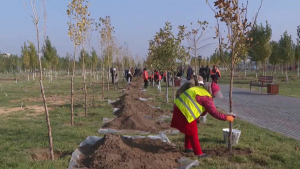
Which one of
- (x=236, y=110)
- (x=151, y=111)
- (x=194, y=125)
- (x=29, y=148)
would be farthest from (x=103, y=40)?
(x=194, y=125)

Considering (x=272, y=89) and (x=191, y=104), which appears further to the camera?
(x=272, y=89)

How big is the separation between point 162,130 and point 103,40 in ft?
33.6

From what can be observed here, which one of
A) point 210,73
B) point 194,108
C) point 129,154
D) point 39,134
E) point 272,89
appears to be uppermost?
point 210,73

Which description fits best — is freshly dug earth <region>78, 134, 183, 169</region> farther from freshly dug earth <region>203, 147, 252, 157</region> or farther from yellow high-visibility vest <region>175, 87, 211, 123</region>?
yellow high-visibility vest <region>175, 87, 211, 123</region>

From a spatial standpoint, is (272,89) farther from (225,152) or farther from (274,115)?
(225,152)

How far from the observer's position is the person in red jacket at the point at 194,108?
17.4 ft

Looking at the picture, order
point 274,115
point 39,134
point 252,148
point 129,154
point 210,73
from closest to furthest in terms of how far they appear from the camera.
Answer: point 129,154, point 252,148, point 39,134, point 274,115, point 210,73

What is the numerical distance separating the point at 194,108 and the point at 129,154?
1423 millimetres

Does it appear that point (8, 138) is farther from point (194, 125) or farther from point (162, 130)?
point (194, 125)

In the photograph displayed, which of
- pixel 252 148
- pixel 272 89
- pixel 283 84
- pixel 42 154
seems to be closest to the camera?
pixel 42 154

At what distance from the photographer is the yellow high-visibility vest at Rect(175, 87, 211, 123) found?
17.6 feet

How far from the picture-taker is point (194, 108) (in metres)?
5.38

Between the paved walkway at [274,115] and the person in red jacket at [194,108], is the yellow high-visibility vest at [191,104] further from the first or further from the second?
the paved walkway at [274,115]

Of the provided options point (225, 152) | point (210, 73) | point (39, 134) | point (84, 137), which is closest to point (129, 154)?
point (225, 152)
